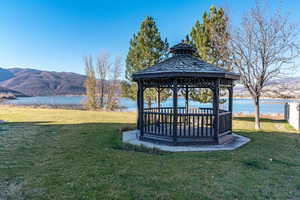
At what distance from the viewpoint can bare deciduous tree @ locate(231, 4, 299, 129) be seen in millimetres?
10023

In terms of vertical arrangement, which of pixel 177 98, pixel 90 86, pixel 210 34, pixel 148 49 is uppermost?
pixel 210 34

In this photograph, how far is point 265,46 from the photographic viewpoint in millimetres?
9984

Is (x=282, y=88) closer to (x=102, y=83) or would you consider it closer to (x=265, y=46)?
(x=265, y=46)

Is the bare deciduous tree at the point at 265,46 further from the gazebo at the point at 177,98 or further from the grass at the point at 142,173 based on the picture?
the grass at the point at 142,173

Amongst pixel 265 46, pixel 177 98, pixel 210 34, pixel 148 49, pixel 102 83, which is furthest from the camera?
pixel 102 83

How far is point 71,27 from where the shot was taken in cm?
2194

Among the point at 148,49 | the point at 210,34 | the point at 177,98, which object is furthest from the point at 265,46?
the point at 148,49

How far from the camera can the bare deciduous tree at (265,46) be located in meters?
10.0

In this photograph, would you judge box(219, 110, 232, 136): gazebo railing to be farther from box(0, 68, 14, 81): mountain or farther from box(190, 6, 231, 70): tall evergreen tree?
box(0, 68, 14, 81): mountain

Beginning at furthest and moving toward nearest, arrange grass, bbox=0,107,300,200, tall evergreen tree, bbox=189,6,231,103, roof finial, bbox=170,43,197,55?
1. tall evergreen tree, bbox=189,6,231,103
2. roof finial, bbox=170,43,197,55
3. grass, bbox=0,107,300,200

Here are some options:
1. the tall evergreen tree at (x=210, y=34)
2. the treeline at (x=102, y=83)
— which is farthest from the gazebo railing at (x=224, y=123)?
the treeline at (x=102, y=83)

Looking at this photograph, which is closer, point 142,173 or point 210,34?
point 142,173

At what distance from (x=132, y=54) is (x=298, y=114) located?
42.8ft

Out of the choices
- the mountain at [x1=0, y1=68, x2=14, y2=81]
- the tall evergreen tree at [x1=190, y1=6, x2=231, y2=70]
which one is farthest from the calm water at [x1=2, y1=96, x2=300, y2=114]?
the mountain at [x1=0, y1=68, x2=14, y2=81]
